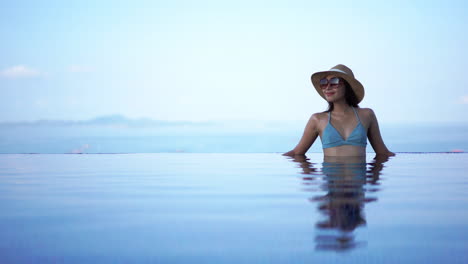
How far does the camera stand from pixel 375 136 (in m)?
6.09

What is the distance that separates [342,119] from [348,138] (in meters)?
0.24

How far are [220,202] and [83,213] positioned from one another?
24.4 inches

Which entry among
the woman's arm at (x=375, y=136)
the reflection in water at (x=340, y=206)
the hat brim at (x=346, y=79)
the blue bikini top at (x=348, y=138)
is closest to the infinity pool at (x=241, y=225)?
the reflection in water at (x=340, y=206)

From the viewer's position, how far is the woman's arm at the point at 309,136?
6031 millimetres

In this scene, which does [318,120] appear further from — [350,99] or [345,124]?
[350,99]

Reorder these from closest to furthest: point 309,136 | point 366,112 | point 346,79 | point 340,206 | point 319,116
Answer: point 340,206 → point 346,79 → point 366,112 → point 319,116 → point 309,136

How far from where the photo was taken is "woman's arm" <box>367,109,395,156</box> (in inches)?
234

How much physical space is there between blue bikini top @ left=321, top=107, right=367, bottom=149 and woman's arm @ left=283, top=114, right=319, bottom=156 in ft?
0.83

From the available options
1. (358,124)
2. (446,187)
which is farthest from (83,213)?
(358,124)

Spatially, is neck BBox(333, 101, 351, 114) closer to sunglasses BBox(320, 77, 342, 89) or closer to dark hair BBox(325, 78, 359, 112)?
dark hair BBox(325, 78, 359, 112)

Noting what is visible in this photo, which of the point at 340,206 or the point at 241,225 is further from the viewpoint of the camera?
the point at 340,206

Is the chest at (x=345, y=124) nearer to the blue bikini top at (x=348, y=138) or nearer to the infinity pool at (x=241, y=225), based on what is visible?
the blue bikini top at (x=348, y=138)

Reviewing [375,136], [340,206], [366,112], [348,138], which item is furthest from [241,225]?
[375,136]

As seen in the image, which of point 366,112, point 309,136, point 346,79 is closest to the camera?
point 346,79
